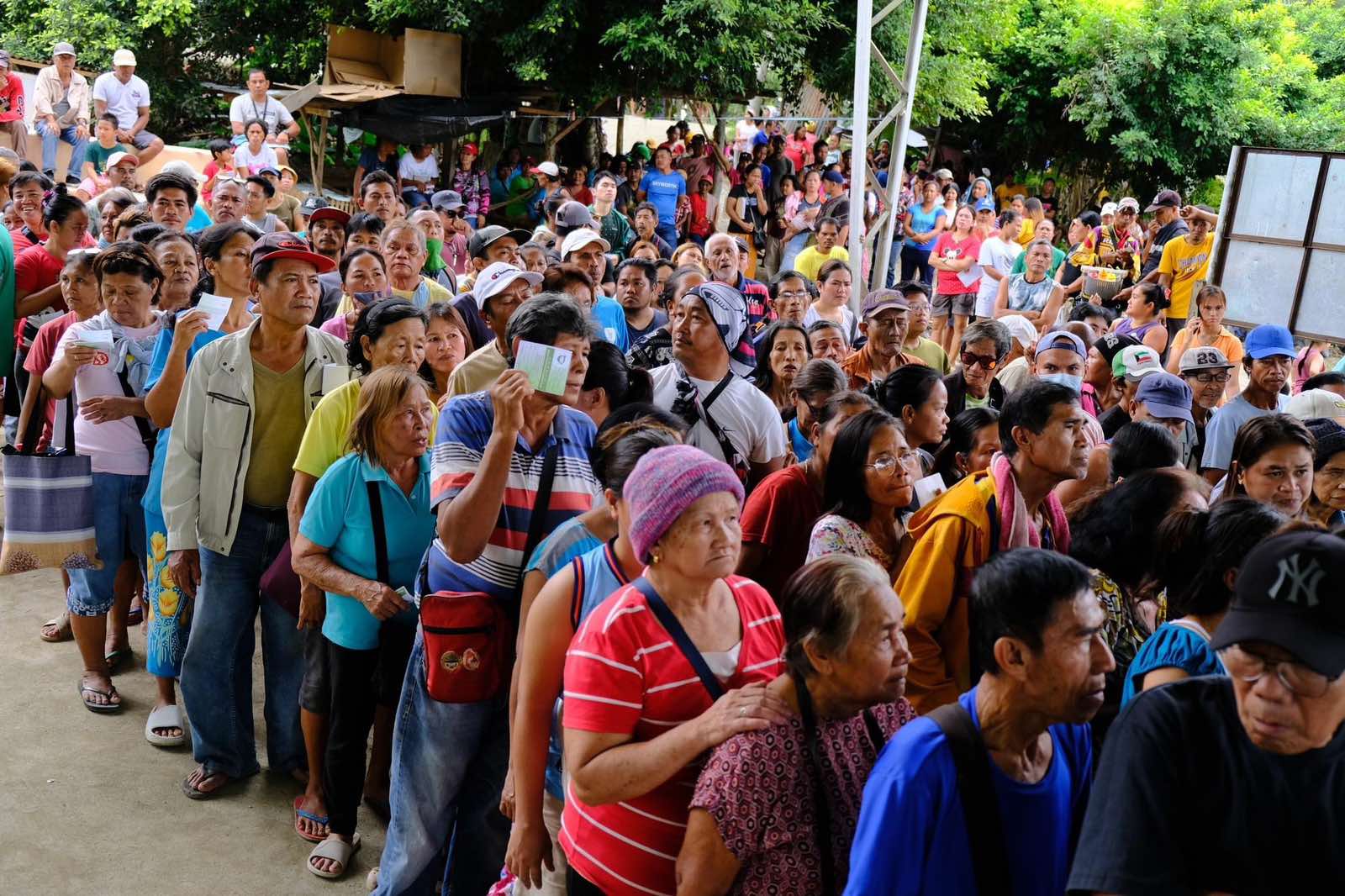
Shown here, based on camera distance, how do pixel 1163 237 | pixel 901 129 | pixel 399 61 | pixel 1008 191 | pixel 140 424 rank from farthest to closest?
1. pixel 1008 191
2. pixel 399 61
3. pixel 1163 237
4. pixel 901 129
5. pixel 140 424

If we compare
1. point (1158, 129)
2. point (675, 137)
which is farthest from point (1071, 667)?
point (1158, 129)

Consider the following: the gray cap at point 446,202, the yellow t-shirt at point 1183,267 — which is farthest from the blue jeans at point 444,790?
the yellow t-shirt at point 1183,267

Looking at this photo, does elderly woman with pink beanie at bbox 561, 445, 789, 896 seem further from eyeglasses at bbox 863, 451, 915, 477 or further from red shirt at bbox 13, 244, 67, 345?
red shirt at bbox 13, 244, 67, 345

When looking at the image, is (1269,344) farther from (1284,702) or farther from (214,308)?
(214,308)

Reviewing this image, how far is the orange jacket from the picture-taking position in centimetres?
304

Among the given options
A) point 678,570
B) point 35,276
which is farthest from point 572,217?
point 678,570

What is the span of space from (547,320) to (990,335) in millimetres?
2994

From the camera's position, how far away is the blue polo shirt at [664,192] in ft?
47.1

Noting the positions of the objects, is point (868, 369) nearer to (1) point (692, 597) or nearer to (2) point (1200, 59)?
(1) point (692, 597)

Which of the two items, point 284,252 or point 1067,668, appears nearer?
point 1067,668

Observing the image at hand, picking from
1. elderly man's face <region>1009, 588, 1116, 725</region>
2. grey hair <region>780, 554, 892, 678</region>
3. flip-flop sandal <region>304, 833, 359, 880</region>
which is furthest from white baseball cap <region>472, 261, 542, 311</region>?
elderly man's face <region>1009, 588, 1116, 725</region>

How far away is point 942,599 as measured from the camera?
3.04 meters

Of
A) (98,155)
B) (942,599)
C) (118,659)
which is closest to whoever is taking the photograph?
(942,599)

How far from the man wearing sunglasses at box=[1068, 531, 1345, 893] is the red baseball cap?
3.40 meters
